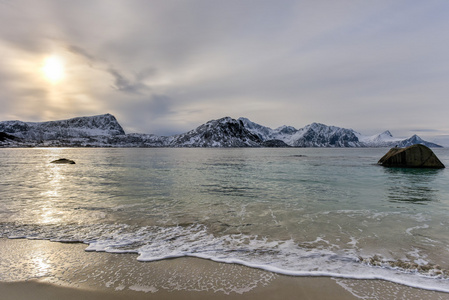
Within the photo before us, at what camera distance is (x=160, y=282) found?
16.2ft

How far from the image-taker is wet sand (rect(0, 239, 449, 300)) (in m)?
4.50

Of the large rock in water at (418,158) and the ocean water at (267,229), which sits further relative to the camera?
the large rock in water at (418,158)

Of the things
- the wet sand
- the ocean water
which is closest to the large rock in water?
the ocean water

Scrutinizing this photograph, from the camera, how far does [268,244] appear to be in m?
7.02

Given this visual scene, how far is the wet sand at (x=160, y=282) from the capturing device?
450 centimetres

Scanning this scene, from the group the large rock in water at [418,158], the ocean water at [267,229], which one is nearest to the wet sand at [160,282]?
the ocean water at [267,229]

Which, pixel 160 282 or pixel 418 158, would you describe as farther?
pixel 418 158

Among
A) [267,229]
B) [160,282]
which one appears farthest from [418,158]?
[160,282]

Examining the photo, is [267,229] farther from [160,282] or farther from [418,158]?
[418,158]

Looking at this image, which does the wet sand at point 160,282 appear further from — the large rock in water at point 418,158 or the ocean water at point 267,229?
the large rock in water at point 418,158

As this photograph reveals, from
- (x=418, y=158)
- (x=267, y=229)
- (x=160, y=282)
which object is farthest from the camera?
(x=418, y=158)

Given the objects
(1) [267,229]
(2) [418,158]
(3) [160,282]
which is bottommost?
(1) [267,229]

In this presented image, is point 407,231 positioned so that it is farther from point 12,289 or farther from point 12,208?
point 12,208

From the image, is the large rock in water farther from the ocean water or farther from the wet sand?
the wet sand
